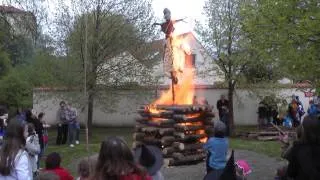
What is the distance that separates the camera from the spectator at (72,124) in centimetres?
1917

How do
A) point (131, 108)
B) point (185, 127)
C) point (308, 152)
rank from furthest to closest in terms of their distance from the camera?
point (131, 108)
point (185, 127)
point (308, 152)

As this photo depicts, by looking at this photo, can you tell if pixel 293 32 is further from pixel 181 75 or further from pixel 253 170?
pixel 181 75

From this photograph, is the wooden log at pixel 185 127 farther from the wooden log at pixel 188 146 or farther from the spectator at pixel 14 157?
the spectator at pixel 14 157

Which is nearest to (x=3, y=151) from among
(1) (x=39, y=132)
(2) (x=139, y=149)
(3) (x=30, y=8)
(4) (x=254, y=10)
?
(2) (x=139, y=149)

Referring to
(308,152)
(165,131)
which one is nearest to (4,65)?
(165,131)

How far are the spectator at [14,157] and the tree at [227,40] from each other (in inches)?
753

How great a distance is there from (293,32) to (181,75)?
14.1ft

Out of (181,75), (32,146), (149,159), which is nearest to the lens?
(149,159)

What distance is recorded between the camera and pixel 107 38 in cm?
2484

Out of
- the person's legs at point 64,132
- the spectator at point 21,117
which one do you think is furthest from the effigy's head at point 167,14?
the person's legs at point 64,132

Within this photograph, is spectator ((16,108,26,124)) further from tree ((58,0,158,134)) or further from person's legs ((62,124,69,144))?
tree ((58,0,158,134))

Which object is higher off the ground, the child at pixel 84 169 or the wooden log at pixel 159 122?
the wooden log at pixel 159 122

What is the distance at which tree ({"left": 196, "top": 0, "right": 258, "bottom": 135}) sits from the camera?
2500cm

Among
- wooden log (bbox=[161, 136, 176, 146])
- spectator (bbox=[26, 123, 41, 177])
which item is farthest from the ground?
spectator (bbox=[26, 123, 41, 177])
